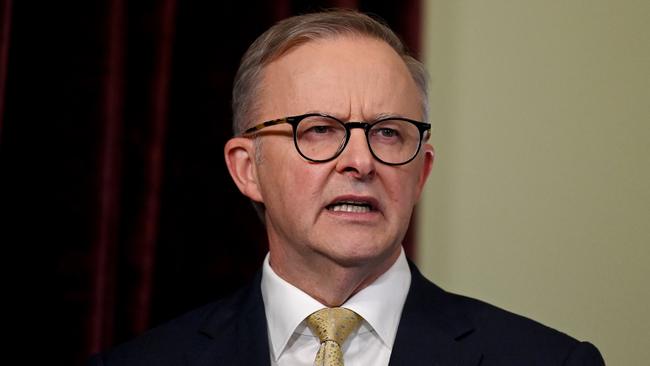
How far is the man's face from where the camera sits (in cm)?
160

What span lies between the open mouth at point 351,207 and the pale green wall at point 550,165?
73 centimetres

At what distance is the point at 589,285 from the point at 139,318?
111 cm

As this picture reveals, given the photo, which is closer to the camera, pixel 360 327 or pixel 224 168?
pixel 360 327

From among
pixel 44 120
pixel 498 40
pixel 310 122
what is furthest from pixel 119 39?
pixel 498 40

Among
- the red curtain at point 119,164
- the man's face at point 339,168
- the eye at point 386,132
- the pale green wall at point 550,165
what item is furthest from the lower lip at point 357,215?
the pale green wall at point 550,165

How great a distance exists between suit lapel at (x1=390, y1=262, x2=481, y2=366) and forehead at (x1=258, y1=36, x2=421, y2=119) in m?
0.36

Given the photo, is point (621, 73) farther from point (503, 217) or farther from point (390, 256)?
point (390, 256)

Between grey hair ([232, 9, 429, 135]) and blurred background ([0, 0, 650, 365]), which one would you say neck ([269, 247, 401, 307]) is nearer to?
grey hair ([232, 9, 429, 135])

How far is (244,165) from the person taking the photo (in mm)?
1822

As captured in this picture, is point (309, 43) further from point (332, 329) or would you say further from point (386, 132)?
point (332, 329)

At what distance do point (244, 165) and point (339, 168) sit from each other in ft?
0.97

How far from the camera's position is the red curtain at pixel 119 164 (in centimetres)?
199

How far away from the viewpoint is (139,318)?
2070 millimetres

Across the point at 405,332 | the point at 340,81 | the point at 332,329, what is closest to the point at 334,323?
the point at 332,329
